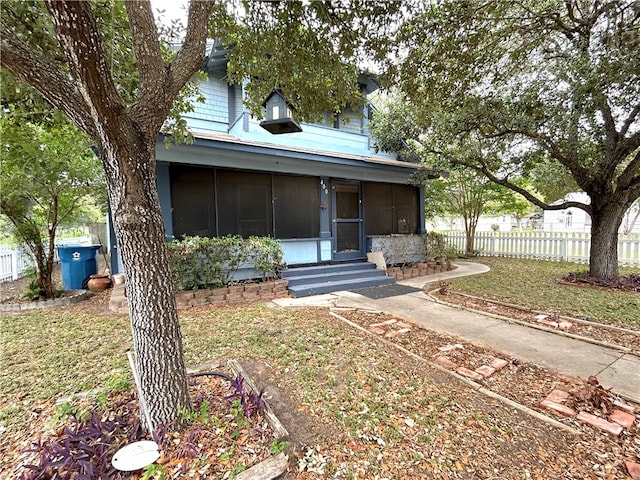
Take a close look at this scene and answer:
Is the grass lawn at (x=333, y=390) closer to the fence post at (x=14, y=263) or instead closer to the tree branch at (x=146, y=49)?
the tree branch at (x=146, y=49)

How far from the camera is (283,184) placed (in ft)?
23.2

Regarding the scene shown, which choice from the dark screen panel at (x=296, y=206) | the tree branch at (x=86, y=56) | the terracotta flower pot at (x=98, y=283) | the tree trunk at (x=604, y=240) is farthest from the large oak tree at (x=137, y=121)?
the tree trunk at (x=604, y=240)

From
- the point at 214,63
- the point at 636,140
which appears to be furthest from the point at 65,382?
the point at 636,140

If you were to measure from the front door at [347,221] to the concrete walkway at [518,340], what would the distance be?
7.26 ft

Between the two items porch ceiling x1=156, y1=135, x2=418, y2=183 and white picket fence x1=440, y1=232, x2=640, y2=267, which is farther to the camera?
white picket fence x1=440, y1=232, x2=640, y2=267

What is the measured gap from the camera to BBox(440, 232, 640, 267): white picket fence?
882cm

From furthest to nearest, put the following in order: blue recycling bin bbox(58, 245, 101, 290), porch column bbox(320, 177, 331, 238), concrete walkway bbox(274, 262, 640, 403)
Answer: porch column bbox(320, 177, 331, 238) < blue recycling bin bbox(58, 245, 101, 290) < concrete walkway bbox(274, 262, 640, 403)

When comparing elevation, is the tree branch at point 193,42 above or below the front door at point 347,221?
above

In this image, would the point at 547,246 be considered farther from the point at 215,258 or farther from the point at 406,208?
the point at 215,258

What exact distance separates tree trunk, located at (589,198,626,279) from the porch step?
456cm

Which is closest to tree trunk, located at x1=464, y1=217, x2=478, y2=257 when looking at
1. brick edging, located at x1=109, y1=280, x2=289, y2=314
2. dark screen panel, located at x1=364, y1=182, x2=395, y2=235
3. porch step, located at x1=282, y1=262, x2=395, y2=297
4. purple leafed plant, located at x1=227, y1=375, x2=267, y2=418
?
dark screen panel, located at x1=364, y1=182, x2=395, y2=235

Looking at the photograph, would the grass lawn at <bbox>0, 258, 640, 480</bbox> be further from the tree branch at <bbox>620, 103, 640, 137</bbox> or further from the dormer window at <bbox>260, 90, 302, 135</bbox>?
the tree branch at <bbox>620, 103, 640, 137</bbox>

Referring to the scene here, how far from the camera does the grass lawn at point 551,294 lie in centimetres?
458

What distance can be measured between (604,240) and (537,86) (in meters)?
3.78
